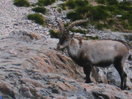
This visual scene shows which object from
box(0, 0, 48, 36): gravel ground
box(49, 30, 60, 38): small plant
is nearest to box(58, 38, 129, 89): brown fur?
box(0, 0, 48, 36): gravel ground

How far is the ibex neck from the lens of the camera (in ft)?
48.9

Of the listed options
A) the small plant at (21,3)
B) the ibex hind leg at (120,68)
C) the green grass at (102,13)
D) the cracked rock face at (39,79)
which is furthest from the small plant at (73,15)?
the ibex hind leg at (120,68)

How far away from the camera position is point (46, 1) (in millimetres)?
36969

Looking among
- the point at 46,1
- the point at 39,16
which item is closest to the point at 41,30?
the point at 39,16

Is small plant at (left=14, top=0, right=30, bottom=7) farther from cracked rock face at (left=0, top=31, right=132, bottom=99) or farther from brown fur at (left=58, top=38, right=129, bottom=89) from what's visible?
brown fur at (left=58, top=38, right=129, bottom=89)

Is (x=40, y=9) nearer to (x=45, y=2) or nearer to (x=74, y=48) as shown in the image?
(x=45, y=2)

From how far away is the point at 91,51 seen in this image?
14.9 m

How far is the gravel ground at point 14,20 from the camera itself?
96.1 feet

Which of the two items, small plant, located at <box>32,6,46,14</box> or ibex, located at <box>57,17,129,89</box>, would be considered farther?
small plant, located at <box>32,6,46,14</box>

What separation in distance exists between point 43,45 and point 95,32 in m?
15.4

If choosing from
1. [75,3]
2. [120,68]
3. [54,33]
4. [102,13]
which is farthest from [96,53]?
[75,3]

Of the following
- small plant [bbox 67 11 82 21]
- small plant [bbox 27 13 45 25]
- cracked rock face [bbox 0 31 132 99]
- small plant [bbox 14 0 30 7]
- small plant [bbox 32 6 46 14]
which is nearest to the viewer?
cracked rock face [bbox 0 31 132 99]

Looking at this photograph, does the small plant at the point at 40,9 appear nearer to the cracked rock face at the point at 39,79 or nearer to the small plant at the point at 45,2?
the small plant at the point at 45,2

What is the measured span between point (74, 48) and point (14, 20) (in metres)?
17.0
